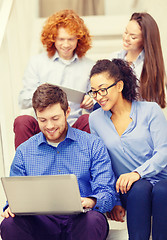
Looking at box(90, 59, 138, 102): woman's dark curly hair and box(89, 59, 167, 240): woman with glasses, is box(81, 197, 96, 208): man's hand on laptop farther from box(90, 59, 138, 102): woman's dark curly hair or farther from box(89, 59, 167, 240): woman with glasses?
box(90, 59, 138, 102): woman's dark curly hair

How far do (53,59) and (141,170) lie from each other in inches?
45.3

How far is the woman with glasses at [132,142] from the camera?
1958mm

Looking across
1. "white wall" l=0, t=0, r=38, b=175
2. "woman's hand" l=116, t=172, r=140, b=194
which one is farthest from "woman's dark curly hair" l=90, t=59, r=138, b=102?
"white wall" l=0, t=0, r=38, b=175

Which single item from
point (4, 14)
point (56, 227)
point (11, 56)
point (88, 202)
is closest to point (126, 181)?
point (88, 202)

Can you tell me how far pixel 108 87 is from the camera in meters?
2.23

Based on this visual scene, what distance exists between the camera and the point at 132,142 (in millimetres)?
2197

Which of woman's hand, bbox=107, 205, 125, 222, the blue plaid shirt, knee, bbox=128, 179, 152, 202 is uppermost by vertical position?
the blue plaid shirt

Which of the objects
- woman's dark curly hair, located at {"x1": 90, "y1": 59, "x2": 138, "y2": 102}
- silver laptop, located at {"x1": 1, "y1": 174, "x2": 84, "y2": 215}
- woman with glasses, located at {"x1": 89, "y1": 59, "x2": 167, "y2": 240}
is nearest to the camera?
silver laptop, located at {"x1": 1, "y1": 174, "x2": 84, "y2": 215}

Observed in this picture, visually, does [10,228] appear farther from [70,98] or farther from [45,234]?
[70,98]

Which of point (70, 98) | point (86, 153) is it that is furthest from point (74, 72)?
point (86, 153)

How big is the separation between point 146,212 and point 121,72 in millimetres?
687

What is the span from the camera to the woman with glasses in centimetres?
196

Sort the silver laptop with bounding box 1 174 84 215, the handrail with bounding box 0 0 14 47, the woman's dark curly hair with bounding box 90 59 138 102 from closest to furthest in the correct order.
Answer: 1. the silver laptop with bounding box 1 174 84 215
2. the woman's dark curly hair with bounding box 90 59 138 102
3. the handrail with bounding box 0 0 14 47

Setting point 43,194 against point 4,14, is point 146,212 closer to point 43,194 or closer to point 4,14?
point 43,194
